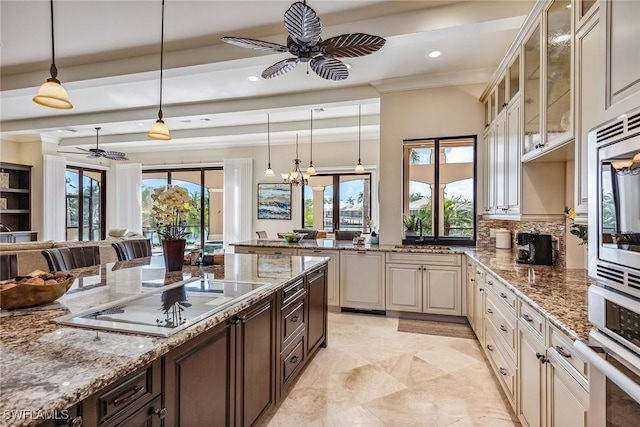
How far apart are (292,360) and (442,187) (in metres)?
3.20

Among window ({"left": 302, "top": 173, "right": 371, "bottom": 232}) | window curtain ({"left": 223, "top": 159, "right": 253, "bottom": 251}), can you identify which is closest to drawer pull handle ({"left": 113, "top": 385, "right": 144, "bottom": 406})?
window ({"left": 302, "top": 173, "right": 371, "bottom": 232})

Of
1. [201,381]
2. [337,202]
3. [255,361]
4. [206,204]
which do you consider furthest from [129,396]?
[206,204]

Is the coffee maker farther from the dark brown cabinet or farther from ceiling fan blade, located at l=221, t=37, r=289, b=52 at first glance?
the dark brown cabinet

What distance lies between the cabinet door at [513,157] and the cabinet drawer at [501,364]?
45.5 inches

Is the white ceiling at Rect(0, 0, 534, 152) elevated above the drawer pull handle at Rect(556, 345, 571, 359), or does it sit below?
above

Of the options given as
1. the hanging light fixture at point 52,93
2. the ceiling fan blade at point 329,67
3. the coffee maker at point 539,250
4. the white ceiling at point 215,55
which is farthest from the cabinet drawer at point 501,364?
the hanging light fixture at point 52,93

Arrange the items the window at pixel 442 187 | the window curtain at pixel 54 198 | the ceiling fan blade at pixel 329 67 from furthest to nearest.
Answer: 1. the window curtain at pixel 54 198
2. the window at pixel 442 187
3. the ceiling fan blade at pixel 329 67

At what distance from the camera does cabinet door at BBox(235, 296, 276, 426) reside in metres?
1.70

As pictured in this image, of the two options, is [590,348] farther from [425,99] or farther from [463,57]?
[425,99]

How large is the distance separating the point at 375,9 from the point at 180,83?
289 centimetres

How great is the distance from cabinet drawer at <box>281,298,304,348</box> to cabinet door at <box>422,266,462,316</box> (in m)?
2.01

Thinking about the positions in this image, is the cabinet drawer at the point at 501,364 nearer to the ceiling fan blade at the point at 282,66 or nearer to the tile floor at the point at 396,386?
the tile floor at the point at 396,386

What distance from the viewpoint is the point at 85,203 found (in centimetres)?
866

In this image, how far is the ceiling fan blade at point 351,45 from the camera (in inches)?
92.7
